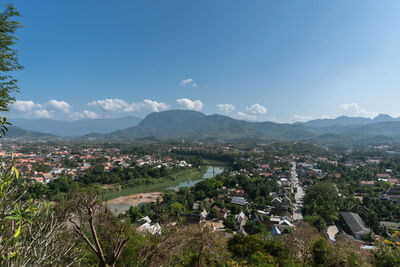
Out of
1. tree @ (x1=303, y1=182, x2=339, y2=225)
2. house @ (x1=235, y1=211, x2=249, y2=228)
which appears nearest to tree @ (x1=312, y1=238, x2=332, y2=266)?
house @ (x1=235, y1=211, x2=249, y2=228)

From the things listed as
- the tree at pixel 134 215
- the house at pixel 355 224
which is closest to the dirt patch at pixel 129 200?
the tree at pixel 134 215

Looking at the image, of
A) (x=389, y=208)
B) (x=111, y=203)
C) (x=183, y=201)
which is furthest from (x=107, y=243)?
(x=389, y=208)

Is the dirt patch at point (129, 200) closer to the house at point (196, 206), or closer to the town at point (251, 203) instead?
the town at point (251, 203)

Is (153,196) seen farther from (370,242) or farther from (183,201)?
(370,242)

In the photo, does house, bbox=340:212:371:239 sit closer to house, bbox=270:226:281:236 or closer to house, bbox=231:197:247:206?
A: house, bbox=270:226:281:236

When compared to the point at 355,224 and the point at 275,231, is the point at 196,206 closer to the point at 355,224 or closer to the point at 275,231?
the point at 275,231

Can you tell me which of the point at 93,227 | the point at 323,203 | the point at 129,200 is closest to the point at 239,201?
the point at 323,203
